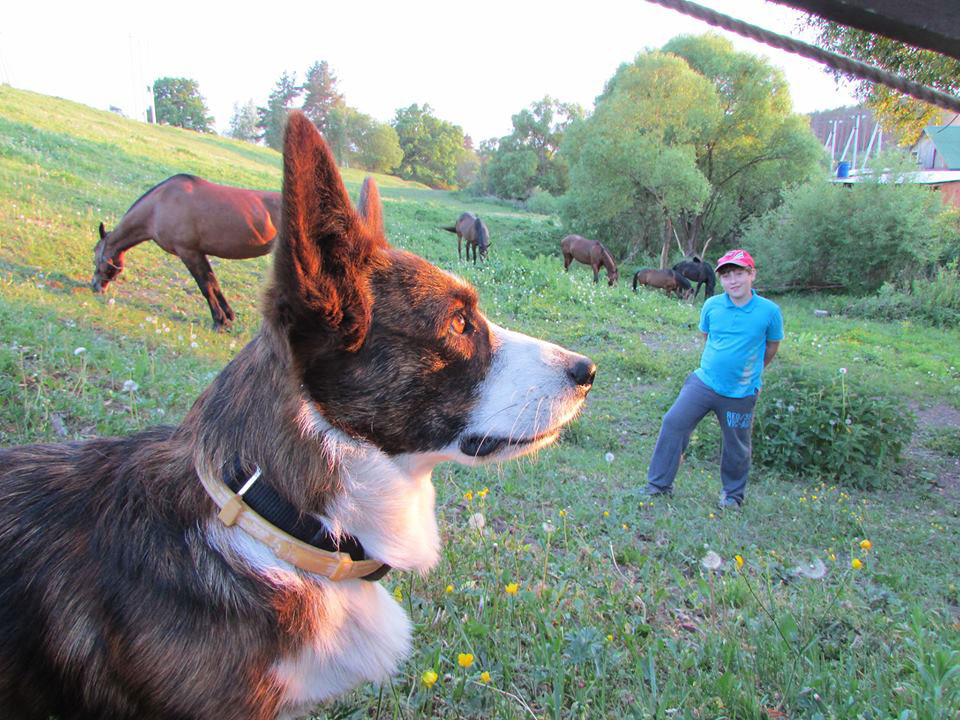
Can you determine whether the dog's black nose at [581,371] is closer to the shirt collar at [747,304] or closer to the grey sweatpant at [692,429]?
the grey sweatpant at [692,429]

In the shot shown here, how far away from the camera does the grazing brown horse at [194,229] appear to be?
8703 millimetres

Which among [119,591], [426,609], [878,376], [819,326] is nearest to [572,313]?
[878,376]

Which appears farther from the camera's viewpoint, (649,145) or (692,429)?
(649,145)

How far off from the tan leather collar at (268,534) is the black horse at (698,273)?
26906 mm

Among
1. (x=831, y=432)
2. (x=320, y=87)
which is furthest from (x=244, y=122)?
(x=831, y=432)

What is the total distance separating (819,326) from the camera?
65.3 feet

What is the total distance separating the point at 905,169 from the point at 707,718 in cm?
3318

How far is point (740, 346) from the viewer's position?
19.2 feet

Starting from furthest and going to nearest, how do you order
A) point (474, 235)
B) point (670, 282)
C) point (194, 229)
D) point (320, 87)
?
point (320, 87)
point (670, 282)
point (474, 235)
point (194, 229)

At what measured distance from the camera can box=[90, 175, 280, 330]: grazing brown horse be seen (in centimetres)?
870

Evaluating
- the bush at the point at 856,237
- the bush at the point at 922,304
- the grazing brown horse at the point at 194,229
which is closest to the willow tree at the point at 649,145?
the bush at the point at 856,237

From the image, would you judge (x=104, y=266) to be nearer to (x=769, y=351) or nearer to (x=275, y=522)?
(x=275, y=522)

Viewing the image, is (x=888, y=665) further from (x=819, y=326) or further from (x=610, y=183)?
(x=610, y=183)

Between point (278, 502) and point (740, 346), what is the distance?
16.7 feet
